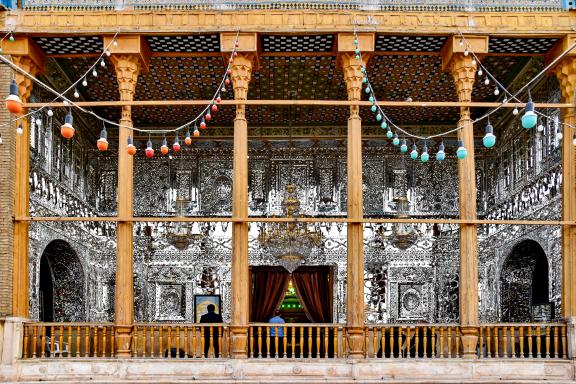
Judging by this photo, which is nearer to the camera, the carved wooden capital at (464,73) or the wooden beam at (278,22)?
the wooden beam at (278,22)

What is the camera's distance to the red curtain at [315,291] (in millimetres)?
15688

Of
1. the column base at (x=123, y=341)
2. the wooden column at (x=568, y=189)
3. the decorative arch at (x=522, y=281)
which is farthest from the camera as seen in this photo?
the decorative arch at (x=522, y=281)

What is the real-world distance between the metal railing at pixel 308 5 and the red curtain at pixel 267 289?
21.5ft

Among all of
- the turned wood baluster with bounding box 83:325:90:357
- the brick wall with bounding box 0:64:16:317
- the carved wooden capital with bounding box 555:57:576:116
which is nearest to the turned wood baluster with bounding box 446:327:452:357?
the carved wooden capital with bounding box 555:57:576:116

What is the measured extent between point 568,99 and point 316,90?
4.55 meters

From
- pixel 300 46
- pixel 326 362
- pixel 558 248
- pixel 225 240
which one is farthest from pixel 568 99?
pixel 225 240

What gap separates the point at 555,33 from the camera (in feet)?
34.7

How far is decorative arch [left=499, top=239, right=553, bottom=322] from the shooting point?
14.2 m

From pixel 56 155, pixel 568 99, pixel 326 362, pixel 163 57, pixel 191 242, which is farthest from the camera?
pixel 191 242

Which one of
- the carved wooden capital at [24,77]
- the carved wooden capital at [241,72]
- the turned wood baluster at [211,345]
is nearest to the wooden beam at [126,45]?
the carved wooden capital at [24,77]

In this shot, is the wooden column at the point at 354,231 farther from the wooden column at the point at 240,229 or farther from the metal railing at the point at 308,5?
the wooden column at the point at 240,229

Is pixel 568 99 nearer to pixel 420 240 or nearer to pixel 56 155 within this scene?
pixel 420 240

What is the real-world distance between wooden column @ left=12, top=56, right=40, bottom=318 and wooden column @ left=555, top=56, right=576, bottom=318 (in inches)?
280

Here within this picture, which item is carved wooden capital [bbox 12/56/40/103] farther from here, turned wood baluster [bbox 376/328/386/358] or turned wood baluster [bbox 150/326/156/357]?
turned wood baluster [bbox 376/328/386/358]
